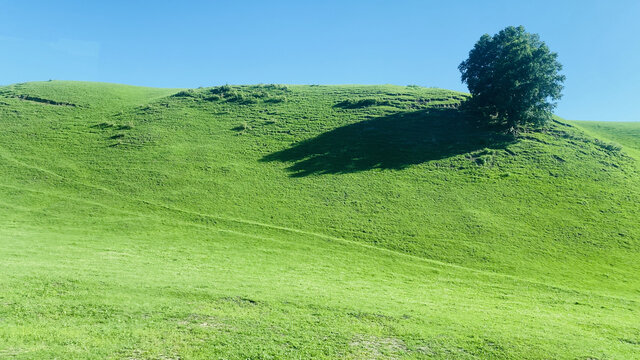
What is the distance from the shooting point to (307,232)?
35188mm

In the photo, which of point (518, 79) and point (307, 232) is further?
point (518, 79)

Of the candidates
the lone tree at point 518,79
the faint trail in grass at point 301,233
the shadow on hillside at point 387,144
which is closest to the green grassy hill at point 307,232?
the faint trail in grass at point 301,233

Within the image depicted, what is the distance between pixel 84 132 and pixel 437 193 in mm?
54721

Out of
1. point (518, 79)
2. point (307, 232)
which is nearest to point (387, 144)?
point (518, 79)

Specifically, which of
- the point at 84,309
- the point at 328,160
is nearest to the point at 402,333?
the point at 84,309

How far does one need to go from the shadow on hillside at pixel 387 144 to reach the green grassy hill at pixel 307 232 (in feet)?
Result: 1.36

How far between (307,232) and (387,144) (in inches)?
1058

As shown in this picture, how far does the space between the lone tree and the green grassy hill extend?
4616 mm

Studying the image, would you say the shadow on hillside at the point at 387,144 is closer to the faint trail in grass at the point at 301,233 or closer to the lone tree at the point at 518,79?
the lone tree at the point at 518,79

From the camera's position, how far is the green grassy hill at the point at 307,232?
17094 mm

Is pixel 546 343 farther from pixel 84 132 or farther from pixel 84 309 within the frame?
pixel 84 132

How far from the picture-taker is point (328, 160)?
51625 mm

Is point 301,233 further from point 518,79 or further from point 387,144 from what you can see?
point 518,79

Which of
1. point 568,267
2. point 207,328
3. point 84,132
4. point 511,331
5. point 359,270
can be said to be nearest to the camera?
point 207,328
